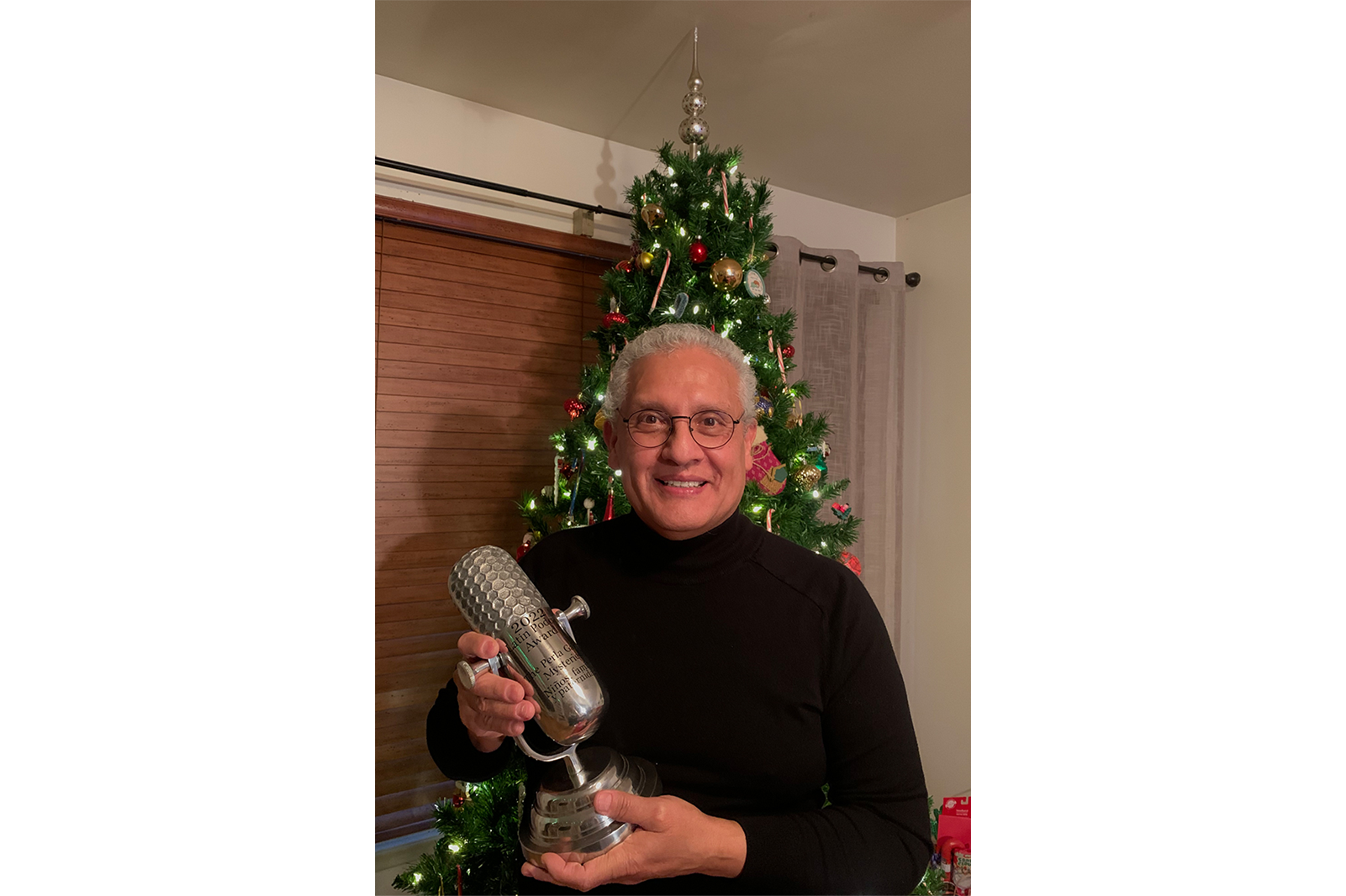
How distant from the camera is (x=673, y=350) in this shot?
2.78ft

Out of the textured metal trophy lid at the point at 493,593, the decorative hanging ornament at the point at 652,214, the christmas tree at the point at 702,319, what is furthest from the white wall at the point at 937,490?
the textured metal trophy lid at the point at 493,593

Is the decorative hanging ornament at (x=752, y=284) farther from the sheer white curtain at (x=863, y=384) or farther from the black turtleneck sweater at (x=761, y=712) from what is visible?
the black turtleneck sweater at (x=761, y=712)

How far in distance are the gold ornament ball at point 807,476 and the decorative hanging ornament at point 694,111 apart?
870 millimetres

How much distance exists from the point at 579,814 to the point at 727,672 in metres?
0.24

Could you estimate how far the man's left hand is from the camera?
0.62 m

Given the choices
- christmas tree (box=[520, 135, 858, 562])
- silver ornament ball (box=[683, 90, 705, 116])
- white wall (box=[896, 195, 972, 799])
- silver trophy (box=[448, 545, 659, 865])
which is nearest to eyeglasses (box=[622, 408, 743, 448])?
silver trophy (box=[448, 545, 659, 865])

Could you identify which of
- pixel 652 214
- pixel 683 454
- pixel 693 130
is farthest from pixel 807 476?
pixel 683 454

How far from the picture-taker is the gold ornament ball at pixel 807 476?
180 cm

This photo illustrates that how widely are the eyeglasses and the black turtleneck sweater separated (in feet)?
0.42

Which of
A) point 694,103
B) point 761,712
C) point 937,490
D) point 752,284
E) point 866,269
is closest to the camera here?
point 761,712

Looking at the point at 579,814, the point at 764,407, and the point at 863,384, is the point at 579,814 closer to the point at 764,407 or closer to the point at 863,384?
the point at 764,407
